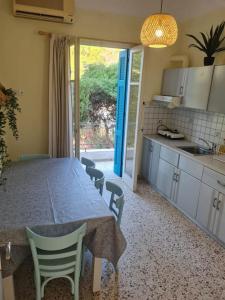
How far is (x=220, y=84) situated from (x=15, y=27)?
2669mm

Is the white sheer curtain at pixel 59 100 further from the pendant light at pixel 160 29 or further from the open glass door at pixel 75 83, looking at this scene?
the pendant light at pixel 160 29

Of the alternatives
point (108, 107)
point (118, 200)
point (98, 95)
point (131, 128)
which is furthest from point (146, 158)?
point (98, 95)

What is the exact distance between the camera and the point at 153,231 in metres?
2.77

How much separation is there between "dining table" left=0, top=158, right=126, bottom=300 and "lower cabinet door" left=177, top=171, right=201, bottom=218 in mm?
1399

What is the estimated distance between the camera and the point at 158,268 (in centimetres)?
220

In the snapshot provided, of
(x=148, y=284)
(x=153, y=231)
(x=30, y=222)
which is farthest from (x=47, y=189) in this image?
(x=153, y=231)

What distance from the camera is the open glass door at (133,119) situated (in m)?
3.42

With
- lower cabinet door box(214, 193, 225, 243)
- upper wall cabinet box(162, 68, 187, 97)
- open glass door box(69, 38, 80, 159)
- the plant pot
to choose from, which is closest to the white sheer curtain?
A: open glass door box(69, 38, 80, 159)

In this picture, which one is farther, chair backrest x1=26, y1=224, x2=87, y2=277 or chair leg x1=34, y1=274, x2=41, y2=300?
chair leg x1=34, y1=274, x2=41, y2=300

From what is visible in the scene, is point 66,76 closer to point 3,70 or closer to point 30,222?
point 3,70

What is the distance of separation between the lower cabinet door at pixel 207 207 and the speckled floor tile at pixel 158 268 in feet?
0.51

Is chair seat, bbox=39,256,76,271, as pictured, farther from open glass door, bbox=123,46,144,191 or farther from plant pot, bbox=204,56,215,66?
plant pot, bbox=204,56,215,66

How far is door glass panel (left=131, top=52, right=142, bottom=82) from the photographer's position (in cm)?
342

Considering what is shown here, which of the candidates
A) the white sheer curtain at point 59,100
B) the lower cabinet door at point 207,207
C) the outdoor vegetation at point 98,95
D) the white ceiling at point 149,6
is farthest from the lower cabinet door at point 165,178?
the outdoor vegetation at point 98,95
